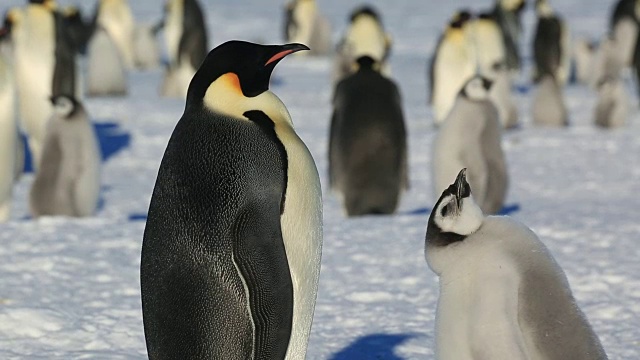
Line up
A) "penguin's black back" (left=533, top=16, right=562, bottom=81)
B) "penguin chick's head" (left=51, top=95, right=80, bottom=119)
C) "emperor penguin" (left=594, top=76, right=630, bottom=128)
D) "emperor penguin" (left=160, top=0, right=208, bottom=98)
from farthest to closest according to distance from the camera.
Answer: "penguin's black back" (left=533, top=16, right=562, bottom=81)
"emperor penguin" (left=160, top=0, right=208, bottom=98)
"emperor penguin" (left=594, top=76, right=630, bottom=128)
"penguin chick's head" (left=51, top=95, right=80, bottom=119)

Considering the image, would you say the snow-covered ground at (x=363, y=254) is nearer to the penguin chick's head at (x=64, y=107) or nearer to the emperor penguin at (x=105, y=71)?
the penguin chick's head at (x=64, y=107)

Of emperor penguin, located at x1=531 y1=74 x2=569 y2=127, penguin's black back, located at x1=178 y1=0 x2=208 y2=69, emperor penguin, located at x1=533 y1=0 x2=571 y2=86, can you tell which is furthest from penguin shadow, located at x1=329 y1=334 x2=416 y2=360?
emperor penguin, located at x1=533 y1=0 x2=571 y2=86

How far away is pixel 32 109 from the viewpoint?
1155 centimetres

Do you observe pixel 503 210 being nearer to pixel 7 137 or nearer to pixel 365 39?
pixel 7 137

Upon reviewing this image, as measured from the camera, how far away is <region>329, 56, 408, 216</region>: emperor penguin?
7973mm

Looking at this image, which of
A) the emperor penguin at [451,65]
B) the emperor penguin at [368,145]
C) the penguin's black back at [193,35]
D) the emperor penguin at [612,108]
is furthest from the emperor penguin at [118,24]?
the emperor penguin at [368,145]

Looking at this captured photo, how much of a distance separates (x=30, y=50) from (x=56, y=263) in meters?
6.42

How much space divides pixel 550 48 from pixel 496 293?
16.4 meters

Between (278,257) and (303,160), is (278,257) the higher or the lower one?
the lower one

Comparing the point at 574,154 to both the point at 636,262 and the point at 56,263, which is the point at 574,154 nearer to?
the point at 636,262

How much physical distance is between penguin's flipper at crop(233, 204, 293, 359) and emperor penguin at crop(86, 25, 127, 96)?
13.5 metres

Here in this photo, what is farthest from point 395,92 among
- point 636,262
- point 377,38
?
point 377,38

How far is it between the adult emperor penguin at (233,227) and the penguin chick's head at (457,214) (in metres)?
0.37

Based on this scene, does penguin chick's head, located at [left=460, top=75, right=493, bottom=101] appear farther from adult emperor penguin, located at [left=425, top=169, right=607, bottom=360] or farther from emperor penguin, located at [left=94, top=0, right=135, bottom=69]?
emperor penguin, located at [left=94, top=0, right=135, bottom=69]
